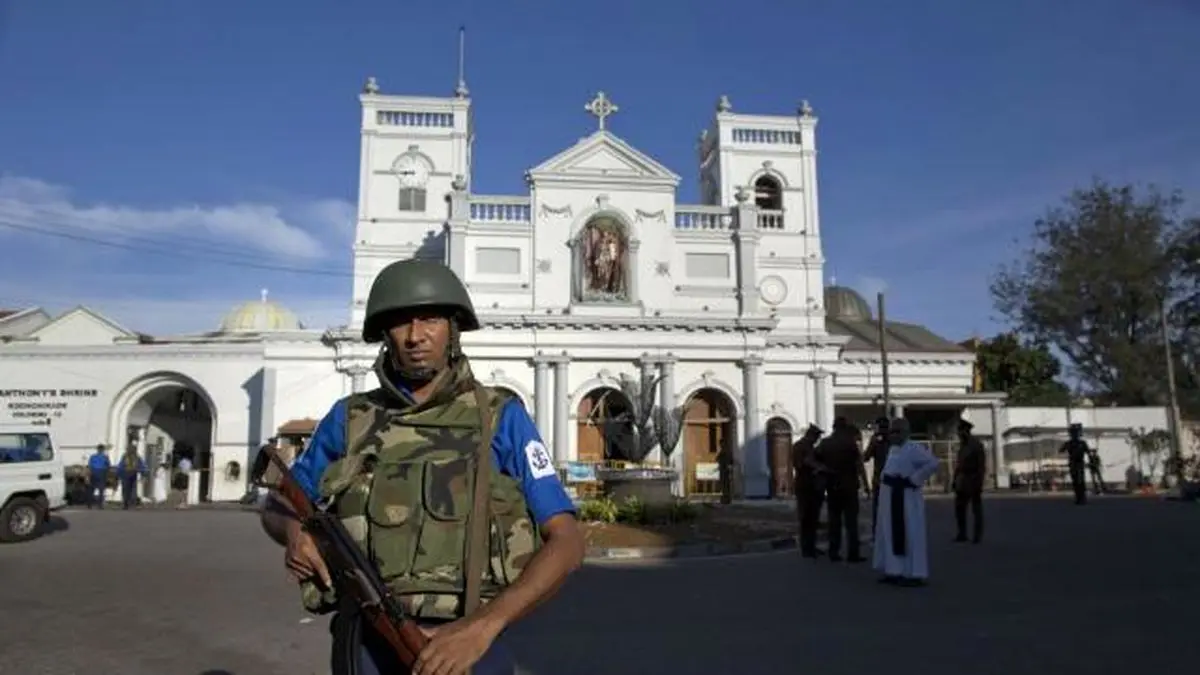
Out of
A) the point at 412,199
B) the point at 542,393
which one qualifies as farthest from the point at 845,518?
the point at 412,199

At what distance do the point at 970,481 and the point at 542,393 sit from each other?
17.9 m

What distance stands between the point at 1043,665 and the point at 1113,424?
34299mm

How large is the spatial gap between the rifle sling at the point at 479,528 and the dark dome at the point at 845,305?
1813 inches

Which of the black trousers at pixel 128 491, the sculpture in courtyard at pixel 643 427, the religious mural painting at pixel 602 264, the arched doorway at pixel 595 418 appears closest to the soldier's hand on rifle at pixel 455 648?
the sculpture in courtyard at pixel 643 427

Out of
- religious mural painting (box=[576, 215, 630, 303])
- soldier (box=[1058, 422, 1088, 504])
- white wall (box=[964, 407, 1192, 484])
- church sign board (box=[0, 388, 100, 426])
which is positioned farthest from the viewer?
white wall (box=[964, 407, 1192, 484])

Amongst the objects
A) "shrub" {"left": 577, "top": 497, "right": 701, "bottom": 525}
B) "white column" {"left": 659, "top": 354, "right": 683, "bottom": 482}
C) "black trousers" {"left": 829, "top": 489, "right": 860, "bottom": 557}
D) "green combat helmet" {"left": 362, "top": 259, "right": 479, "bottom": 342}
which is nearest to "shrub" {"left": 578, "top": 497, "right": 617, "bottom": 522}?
"shrub" {"left": 577, "top": 497, "right": 701, "bottom": 525}

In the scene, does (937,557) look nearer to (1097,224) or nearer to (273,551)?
(273,551)

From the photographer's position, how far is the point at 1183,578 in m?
9.41

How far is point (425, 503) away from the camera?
2.15m

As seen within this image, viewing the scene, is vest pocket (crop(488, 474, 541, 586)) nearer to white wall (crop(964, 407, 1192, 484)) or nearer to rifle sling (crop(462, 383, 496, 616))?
rifle sling (crop(462, 383, 496, 616))

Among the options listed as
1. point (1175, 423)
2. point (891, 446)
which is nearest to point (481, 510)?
point (891, 446)

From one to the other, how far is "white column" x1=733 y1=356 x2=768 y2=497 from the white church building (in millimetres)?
57

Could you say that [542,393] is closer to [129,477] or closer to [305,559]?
[129,477]

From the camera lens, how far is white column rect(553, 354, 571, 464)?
96.4ft
